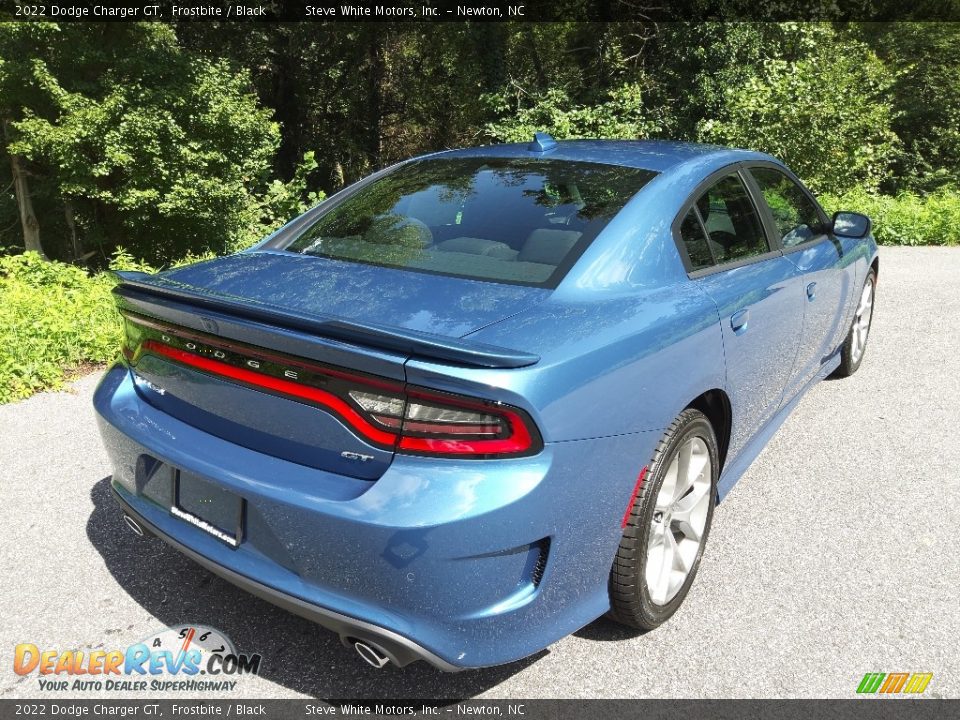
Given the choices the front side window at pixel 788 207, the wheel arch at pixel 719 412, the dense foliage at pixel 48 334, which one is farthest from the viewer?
the dense foliage at pixel 48 334

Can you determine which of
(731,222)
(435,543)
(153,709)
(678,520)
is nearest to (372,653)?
(435,543)

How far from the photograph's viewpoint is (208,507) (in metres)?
2.14

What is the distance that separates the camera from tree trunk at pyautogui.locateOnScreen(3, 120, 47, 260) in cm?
1742

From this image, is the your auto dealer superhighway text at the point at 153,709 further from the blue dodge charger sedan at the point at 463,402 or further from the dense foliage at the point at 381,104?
the dense foliage at the point at 381,104

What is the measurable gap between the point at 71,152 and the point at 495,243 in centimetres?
1480

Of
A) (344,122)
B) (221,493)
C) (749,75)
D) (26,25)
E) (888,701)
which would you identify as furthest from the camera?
(344,122)

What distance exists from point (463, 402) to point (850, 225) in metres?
3.15

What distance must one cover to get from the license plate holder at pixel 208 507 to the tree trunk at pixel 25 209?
58.3 feet

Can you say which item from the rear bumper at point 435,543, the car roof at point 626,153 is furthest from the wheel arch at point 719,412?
the car roof at point 626,153

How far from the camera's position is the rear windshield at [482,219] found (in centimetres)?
252

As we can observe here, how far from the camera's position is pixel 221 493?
210cm

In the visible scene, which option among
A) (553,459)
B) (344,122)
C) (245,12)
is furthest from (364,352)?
(344,122)

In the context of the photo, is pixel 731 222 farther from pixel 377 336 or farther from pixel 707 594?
pixel 377 336

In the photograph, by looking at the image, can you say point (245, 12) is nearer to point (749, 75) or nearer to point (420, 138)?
point (420, 138)
